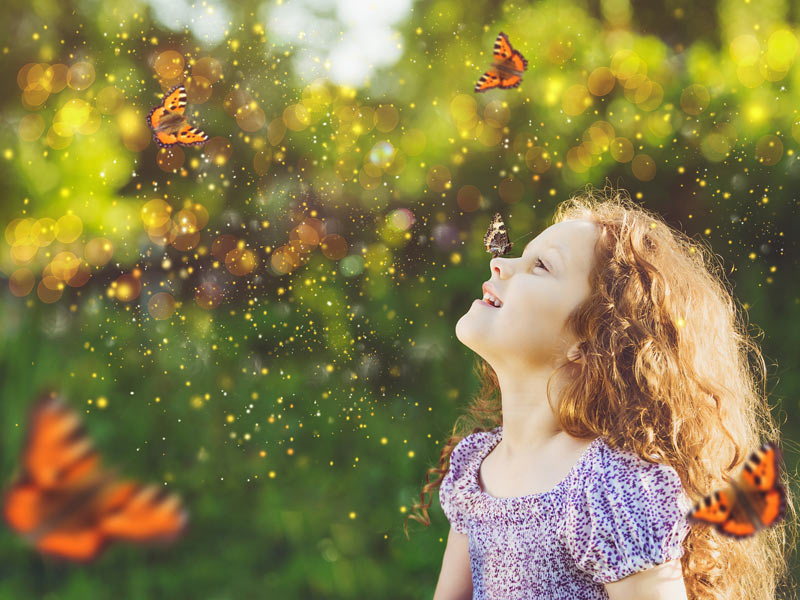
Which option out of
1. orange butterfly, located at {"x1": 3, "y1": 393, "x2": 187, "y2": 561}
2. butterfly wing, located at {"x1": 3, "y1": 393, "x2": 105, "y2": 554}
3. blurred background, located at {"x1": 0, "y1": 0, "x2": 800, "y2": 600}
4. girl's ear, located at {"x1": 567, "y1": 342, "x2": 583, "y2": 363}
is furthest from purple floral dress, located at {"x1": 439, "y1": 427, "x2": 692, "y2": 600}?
butterfly wing, located at {"x1": 3, "y1": 393, "x2": 105, "y2": 554}

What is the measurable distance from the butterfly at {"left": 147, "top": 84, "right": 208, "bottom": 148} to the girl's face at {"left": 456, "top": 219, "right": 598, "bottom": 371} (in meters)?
0.94

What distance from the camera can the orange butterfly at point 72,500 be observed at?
1.94 m

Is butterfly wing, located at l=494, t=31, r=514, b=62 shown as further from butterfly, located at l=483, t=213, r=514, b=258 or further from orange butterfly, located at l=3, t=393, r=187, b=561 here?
orange butterfly, located at l=3, t=393, r=187, b=561

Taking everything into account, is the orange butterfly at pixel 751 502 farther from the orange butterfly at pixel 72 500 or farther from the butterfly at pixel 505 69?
the orange butterfly at pixel 72 500

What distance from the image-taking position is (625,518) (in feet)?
3.09

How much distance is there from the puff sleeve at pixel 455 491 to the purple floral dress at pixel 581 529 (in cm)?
3

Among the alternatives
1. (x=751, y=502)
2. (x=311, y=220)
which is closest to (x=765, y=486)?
(x=751, y=502)

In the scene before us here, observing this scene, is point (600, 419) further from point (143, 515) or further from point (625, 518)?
point (143, 515)

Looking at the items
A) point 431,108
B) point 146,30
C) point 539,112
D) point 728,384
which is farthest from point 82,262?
point 728,384

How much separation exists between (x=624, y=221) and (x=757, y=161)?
2.82 ft

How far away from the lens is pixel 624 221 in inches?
45.7

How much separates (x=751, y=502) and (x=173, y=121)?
5.03ft

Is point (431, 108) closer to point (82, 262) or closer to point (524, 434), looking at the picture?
point (82, 262)

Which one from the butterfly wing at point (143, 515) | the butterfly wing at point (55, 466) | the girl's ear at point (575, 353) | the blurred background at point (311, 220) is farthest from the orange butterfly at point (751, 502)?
the butterfly wing at point (55, 466)
